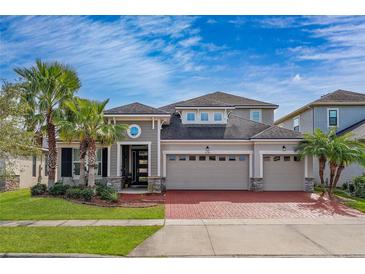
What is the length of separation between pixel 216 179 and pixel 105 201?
6342 mm

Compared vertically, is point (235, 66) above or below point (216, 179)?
above

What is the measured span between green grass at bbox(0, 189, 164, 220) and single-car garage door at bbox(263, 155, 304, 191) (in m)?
6.97

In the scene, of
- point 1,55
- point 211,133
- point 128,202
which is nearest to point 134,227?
point 128,202

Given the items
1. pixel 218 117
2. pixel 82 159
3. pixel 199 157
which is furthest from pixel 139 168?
pixel 218 117

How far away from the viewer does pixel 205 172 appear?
663 inches

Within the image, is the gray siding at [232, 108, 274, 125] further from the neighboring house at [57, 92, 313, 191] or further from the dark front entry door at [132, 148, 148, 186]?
the dark front entry door at [132, 148, 148, 186]

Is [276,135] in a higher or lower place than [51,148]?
higher

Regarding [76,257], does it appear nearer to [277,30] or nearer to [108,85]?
[108,85]

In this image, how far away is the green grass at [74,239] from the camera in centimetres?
A: 655

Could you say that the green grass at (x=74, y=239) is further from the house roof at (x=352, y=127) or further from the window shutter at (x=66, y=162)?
the house roof at (x=352, y=127)

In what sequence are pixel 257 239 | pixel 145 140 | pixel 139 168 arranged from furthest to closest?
pixel 139 168 < pixel 145 140 < pixel 257 239

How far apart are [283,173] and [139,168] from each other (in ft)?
27.0

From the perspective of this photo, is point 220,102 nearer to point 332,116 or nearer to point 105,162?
point 105,162

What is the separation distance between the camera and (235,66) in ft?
38.7
